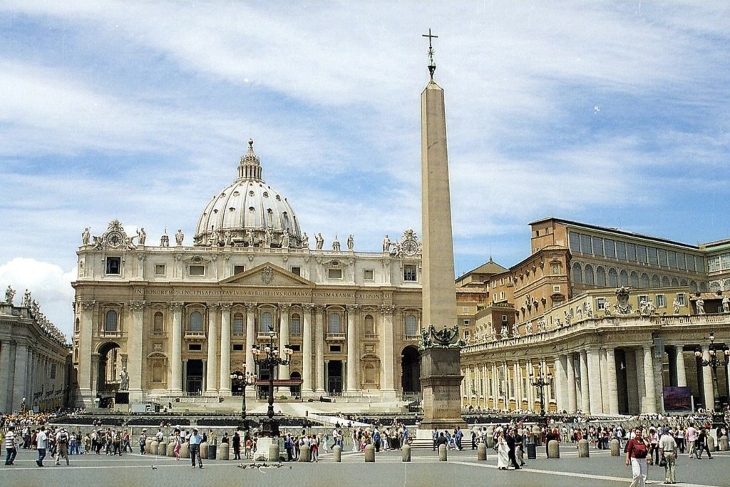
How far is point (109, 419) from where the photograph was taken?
48.7 meters

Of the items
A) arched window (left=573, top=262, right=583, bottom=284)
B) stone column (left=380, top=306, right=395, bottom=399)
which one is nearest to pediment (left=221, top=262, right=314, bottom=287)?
stone column (left=380, top=306, right=395, bottom=399)

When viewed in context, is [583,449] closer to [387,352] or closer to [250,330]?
[250,330]

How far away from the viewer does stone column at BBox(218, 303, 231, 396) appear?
281 ft

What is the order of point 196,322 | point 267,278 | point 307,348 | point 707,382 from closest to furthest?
point 707,382, point 196,322, point 267,278, point 307,348

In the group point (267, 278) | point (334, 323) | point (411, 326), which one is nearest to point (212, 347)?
point (267, 278)

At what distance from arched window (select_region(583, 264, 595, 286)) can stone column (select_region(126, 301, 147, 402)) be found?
41739 millimetres

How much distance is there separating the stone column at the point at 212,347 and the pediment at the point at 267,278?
306cm

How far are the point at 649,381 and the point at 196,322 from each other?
167 feet

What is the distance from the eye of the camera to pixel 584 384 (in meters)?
52.0

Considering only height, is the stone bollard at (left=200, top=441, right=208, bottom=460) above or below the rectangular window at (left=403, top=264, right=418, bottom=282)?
below

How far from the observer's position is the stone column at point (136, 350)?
8481 centimetres

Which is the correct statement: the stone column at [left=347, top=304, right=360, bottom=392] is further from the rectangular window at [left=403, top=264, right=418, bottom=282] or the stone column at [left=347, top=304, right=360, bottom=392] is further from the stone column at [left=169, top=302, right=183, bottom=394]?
the stone column at [left=169, top=302, right=183, bottom=394]

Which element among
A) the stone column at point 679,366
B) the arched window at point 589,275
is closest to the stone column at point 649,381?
the stone column at point 679,366

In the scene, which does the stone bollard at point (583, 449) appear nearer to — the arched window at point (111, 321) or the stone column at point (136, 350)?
the stone column at point (136, 350)
